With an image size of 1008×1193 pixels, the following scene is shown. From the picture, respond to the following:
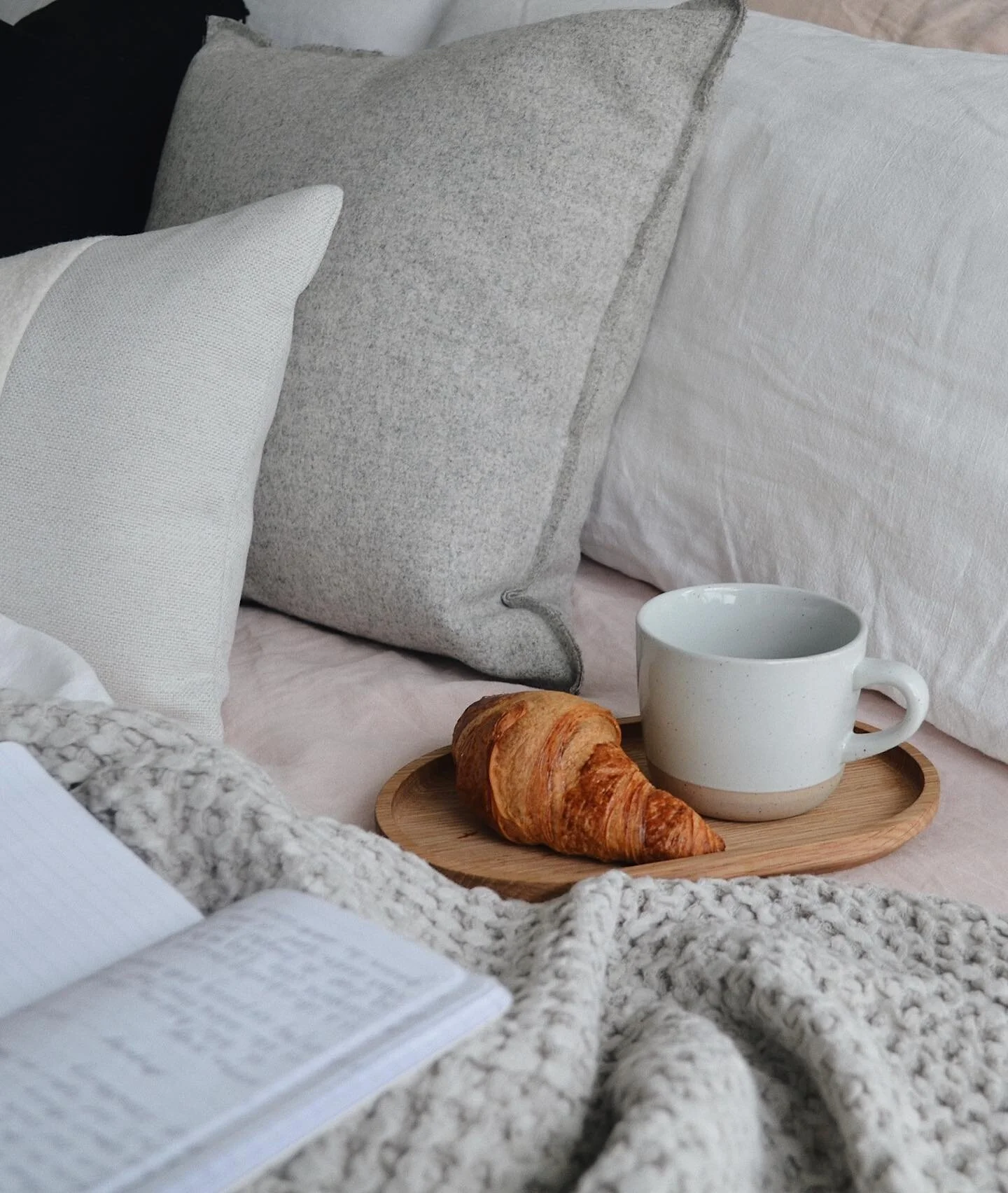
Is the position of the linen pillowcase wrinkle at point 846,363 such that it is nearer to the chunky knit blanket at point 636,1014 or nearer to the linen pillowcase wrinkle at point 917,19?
the linen pillowcase wrinkle at point 917,19

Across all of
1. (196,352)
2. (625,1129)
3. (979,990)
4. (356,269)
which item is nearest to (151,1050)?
(625,1129)

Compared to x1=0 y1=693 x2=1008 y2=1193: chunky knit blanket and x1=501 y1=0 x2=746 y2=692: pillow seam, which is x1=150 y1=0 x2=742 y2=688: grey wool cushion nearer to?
x1=501 y1=0 x2=746 y2=692: pillow seam

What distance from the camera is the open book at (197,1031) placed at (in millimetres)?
311

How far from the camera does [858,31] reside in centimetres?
104

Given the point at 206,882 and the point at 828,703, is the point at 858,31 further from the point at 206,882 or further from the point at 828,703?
the point at 206,882

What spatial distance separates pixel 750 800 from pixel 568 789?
0.35 ft

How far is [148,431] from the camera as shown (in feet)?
2.50

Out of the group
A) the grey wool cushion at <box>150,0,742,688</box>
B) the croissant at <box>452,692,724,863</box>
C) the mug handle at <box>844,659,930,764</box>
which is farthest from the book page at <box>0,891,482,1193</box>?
the grey wool cushion at <box>150,0,742,688</box>

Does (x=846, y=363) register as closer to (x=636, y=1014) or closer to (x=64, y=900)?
(x=636, y=1014)

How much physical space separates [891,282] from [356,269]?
362mm

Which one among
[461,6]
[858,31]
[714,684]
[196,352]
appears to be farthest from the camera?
[461,6]

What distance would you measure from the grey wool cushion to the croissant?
207mm

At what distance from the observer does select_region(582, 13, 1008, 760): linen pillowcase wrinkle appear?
2.52 feet

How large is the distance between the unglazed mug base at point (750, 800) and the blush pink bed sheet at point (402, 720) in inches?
1.9
